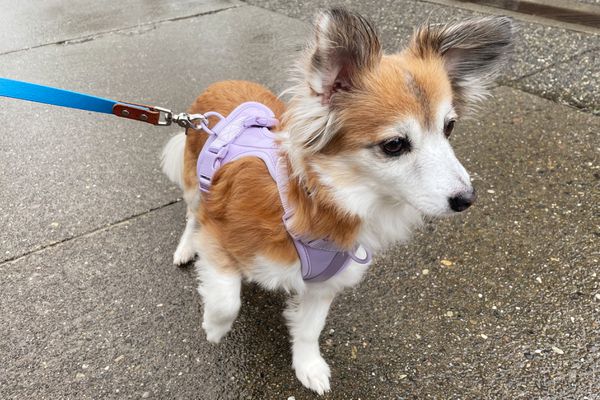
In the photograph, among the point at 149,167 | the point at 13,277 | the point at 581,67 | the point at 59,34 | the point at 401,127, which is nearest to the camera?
the point at 401,127

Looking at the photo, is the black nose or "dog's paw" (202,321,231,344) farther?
→ "dog's paw" (202,321,231,344)

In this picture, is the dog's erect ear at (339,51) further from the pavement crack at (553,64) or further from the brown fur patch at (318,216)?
the pavement crack at (553,64)

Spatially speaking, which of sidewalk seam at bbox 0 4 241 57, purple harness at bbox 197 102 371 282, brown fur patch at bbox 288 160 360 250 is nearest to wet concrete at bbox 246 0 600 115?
sidewalk seam at bbox 0 4 241 57

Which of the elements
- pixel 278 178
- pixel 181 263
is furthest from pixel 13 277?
pixel 278 178

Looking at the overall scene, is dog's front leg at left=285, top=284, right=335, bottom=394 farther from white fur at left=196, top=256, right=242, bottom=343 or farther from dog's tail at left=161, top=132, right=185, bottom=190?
dog's tail at left=161, top=132, right=185, bottom=190

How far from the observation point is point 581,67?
4.73 meters

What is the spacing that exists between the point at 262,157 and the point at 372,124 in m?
0.55

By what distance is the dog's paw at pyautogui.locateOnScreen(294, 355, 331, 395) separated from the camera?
7.27 feet

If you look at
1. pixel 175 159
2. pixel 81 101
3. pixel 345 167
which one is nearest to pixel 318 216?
pixel 345 167

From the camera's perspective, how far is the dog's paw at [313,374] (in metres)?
2.22

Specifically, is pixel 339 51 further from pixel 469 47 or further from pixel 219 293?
pixel 219 293

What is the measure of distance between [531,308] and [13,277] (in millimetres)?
2841

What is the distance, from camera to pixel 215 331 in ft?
7.52

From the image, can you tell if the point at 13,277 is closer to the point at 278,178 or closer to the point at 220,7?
the point at 278,178
